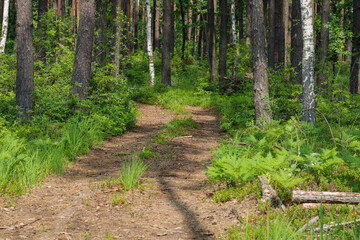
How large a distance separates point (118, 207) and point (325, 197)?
9.05 feet

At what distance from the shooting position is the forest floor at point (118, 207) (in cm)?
416

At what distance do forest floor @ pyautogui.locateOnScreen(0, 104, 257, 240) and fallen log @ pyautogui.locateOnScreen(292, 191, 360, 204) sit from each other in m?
0.63

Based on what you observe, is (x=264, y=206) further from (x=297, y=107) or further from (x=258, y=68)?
(x=297, y=107)

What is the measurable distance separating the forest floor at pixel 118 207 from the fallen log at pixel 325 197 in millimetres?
627

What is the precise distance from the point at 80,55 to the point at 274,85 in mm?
6060

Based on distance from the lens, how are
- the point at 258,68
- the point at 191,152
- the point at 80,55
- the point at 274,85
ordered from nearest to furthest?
1. the point at 191,152
2. the point at 258,68
3. the point at 80,55
4. the point at 274,85

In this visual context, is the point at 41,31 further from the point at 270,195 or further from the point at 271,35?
the point at 270,195

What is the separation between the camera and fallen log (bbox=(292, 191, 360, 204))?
425 cm

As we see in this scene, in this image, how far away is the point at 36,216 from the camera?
4.63 m

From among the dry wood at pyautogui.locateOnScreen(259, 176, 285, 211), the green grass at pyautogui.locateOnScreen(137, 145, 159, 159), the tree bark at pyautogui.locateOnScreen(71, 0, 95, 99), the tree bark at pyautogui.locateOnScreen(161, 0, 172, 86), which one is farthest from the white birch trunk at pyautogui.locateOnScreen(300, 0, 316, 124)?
the tree bark at pyautogui.locateOnScreen(161, 0, 172, 86)

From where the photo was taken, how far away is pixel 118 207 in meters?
5.00

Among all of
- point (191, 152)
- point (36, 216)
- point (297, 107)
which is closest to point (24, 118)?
point (191, 152)

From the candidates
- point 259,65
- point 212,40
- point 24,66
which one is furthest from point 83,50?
point 212,40

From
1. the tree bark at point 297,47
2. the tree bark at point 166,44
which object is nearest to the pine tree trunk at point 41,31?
the tree bark at point 166,44
